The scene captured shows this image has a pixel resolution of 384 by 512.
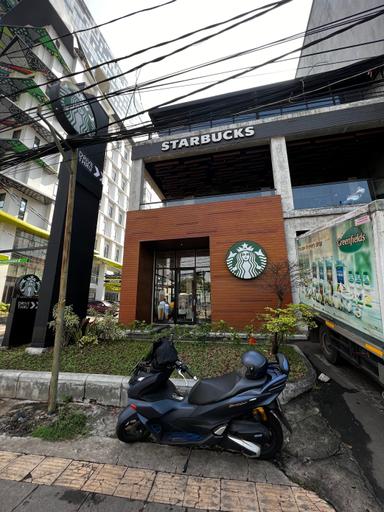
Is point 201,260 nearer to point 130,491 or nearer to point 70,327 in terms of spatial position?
point 70,327

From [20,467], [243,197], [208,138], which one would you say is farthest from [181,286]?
[20,467]

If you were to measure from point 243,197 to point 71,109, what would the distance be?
6.79 m

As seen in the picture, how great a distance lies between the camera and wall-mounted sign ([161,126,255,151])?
10.1 meters

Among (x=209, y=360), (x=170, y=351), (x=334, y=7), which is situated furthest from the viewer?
(x=334, y=7)

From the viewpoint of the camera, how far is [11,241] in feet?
62.2

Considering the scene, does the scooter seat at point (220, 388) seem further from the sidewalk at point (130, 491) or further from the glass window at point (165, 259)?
the glass window at point (165, 259)

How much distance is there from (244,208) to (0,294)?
20.6 m

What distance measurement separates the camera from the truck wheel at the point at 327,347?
17.2ft

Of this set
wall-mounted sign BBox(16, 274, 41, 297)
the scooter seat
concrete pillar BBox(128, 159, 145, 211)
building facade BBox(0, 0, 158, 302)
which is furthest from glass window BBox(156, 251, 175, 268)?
building facade BBox(0, 0, 158, 302)

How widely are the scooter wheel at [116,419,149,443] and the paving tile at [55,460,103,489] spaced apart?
365 millimetres

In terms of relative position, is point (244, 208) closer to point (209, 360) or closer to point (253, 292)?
point (253, 292)

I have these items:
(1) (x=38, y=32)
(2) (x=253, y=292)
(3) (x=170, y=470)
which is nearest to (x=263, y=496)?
(3) (x=170, y=470)

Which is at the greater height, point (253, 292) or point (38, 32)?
point (38, 32)

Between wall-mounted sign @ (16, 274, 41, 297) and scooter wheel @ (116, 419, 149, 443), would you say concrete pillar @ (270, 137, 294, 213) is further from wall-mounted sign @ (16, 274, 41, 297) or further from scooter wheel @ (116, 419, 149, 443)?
wall-mounted sign @ (16, 274, 41, 297)
